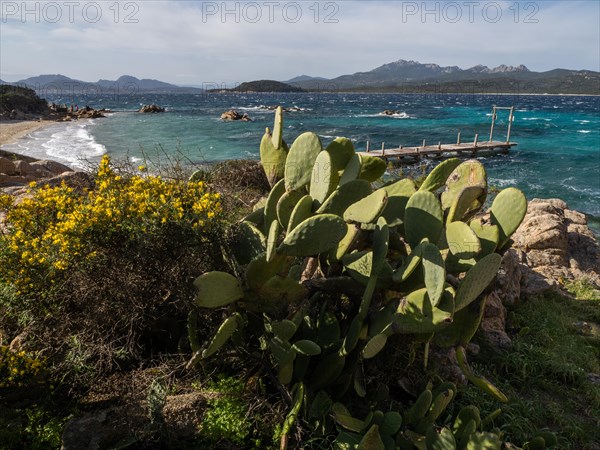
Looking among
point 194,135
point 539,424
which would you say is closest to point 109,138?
point 194,135

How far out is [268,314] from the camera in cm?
316

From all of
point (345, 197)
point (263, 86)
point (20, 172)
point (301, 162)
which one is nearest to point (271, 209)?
point (301, 162)

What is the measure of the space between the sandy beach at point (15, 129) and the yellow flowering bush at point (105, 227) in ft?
97.7

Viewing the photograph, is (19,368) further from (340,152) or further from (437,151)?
(437,151)

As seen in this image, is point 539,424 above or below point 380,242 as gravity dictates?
below

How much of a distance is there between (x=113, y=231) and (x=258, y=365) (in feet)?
4.49

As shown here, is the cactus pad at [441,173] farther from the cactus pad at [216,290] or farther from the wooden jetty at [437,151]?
the wooden jetty at [437,151]

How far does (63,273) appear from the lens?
3160mm

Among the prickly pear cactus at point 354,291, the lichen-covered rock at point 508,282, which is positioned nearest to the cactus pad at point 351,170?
the prickly pear cactus at point 354,291

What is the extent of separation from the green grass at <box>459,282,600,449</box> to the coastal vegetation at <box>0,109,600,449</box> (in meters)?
0.03

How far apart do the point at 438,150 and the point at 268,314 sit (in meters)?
22.6

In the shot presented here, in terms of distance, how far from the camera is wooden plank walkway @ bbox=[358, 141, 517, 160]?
22672 mm

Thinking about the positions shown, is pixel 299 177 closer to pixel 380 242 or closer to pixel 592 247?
pixel 380 242

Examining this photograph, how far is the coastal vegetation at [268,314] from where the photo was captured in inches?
107
